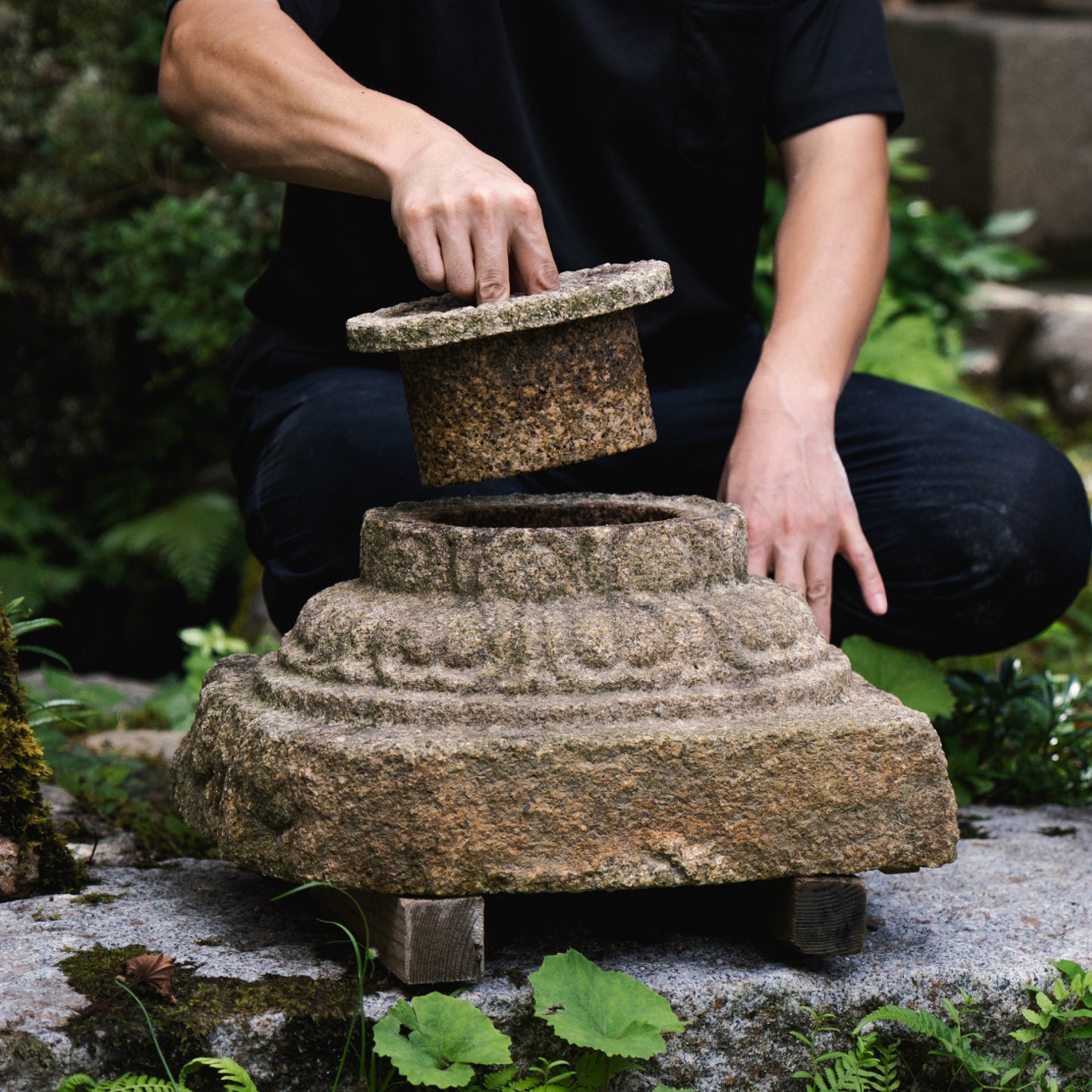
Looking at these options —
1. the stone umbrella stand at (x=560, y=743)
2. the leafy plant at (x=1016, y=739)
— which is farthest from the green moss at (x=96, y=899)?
the leafy plant at (x=1016, y=739)

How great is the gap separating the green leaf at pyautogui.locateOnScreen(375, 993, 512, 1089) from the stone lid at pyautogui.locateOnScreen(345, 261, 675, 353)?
91cm

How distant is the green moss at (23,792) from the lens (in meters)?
2.24

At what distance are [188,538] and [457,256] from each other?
3.32 meters

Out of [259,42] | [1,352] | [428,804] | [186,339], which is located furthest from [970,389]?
[428,804]

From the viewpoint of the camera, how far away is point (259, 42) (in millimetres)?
2484

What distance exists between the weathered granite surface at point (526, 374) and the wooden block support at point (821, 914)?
714 millimetres

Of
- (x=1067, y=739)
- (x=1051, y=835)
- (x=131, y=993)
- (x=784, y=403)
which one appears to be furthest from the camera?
(x=1067, y=739)

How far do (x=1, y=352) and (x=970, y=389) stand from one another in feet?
15.2

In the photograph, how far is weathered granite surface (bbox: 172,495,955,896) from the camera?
1892mm

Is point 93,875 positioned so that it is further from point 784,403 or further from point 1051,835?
point 1051,835

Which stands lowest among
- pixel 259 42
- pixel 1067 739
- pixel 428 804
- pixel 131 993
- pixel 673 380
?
pixel 1067 739

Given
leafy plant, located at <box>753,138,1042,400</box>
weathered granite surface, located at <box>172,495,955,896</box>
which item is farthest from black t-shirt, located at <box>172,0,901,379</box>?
leafy plant, located at <box>753,138,1042,400</box>

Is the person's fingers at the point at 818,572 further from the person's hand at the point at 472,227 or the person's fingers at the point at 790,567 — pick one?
the person's hand at the point at 472,227

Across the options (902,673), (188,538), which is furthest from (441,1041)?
(188,538)
